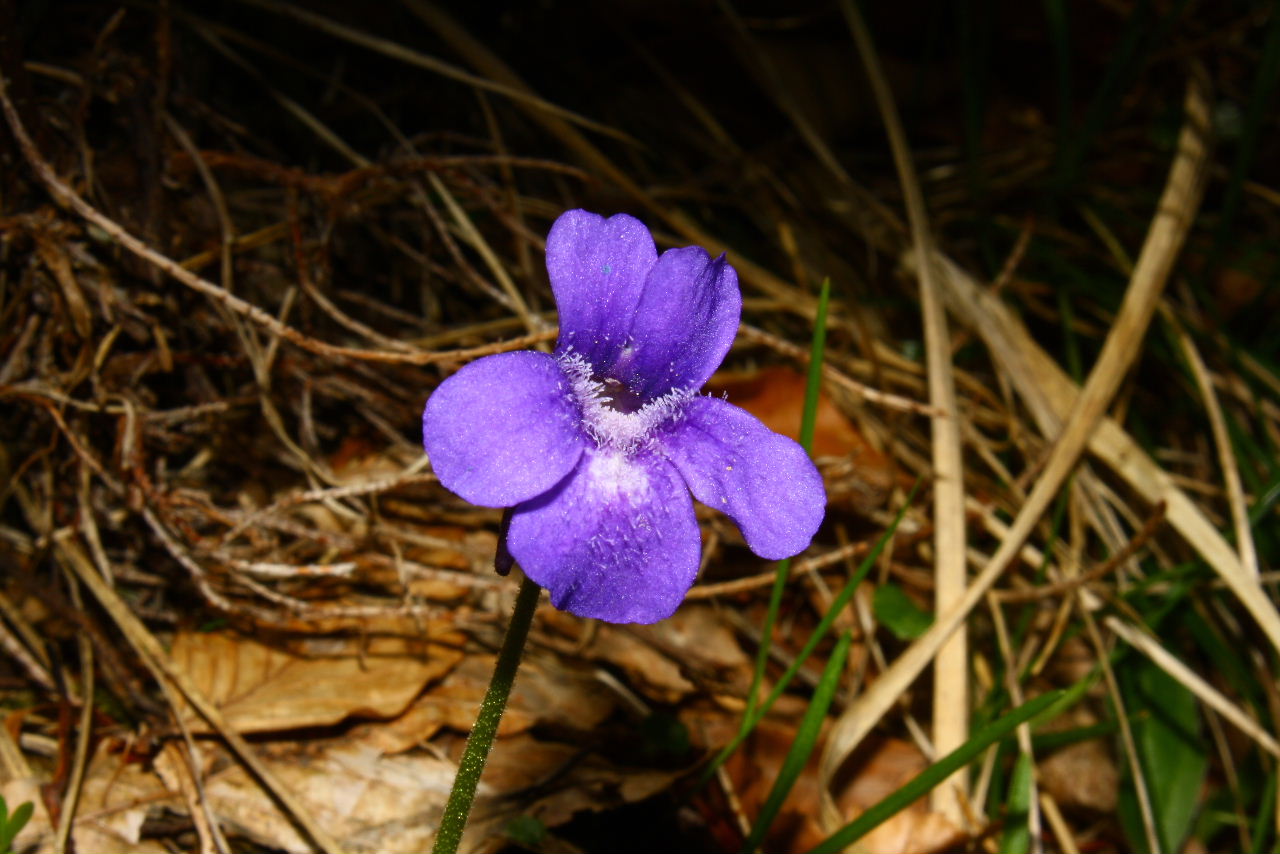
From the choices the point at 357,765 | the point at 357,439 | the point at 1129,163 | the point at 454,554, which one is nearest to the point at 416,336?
the point at 357,439

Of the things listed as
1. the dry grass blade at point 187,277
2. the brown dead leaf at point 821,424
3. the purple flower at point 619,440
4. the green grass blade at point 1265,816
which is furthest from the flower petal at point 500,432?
the green grass blade at point 1265,816

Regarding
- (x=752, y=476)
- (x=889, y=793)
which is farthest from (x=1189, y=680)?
(x=752, y=476)

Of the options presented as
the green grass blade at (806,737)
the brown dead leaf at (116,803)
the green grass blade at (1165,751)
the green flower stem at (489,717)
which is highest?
the green flower stem at (489,717)

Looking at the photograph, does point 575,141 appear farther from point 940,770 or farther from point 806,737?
point 940,770

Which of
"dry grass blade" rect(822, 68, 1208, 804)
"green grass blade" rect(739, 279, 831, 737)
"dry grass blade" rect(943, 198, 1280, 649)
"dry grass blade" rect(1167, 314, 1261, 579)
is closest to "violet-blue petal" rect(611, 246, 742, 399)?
"green grass blade" rect(739, 279, 831, 737)

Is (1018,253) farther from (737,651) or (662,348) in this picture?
(662,348)

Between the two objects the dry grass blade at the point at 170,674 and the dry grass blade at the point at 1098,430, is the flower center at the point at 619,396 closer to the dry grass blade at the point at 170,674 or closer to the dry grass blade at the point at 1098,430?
the dry grass blade at the point at 170,674

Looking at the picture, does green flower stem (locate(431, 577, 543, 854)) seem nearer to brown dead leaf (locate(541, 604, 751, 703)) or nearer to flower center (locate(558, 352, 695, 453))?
flower center (locate(558, 352, 695, 453))

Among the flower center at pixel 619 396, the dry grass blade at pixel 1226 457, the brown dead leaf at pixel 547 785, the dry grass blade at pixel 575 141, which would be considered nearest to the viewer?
the flower center at pixel 619 396
